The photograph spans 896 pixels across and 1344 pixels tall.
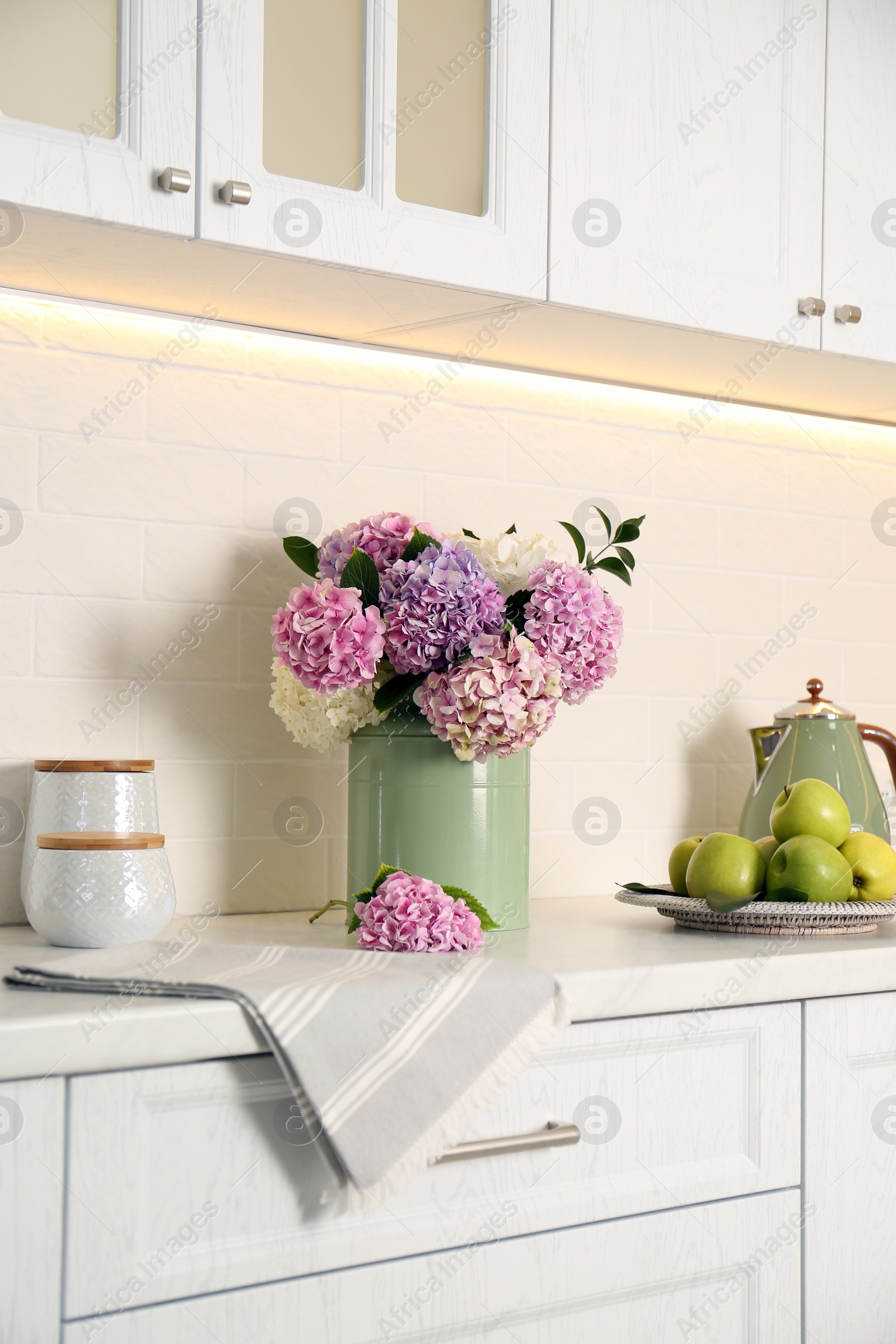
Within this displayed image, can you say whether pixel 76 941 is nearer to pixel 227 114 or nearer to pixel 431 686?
pixel 431 686

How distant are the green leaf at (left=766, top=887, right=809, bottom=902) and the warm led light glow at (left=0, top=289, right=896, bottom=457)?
73cm

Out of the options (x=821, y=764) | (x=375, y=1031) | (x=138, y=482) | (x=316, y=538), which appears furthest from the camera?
(x=821, y=764)

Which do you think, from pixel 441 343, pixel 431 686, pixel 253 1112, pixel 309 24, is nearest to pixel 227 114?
pixel 309 24

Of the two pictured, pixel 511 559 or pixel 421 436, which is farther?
pixel 421 436

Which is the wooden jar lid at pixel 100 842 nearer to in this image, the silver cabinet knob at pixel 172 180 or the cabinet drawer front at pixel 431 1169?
the cabinet drawer front at pixel 431 1169

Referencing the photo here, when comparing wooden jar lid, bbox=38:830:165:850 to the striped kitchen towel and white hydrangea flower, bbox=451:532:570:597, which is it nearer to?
the striped kitchen towel

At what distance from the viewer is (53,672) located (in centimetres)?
134

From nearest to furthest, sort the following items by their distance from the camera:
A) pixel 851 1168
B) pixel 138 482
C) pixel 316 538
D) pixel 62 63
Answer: pixel 62 63 → pixel 851 1168 → pixel 138 482 → pixel 316 538

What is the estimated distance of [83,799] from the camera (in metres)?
1.22

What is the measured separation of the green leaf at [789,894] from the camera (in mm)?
1273

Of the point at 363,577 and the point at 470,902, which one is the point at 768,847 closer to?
the point at 470,902

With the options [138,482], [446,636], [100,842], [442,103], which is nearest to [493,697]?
[446,636]

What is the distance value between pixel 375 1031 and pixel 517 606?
50 centimetres

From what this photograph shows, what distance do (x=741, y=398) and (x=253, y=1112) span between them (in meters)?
1.28
